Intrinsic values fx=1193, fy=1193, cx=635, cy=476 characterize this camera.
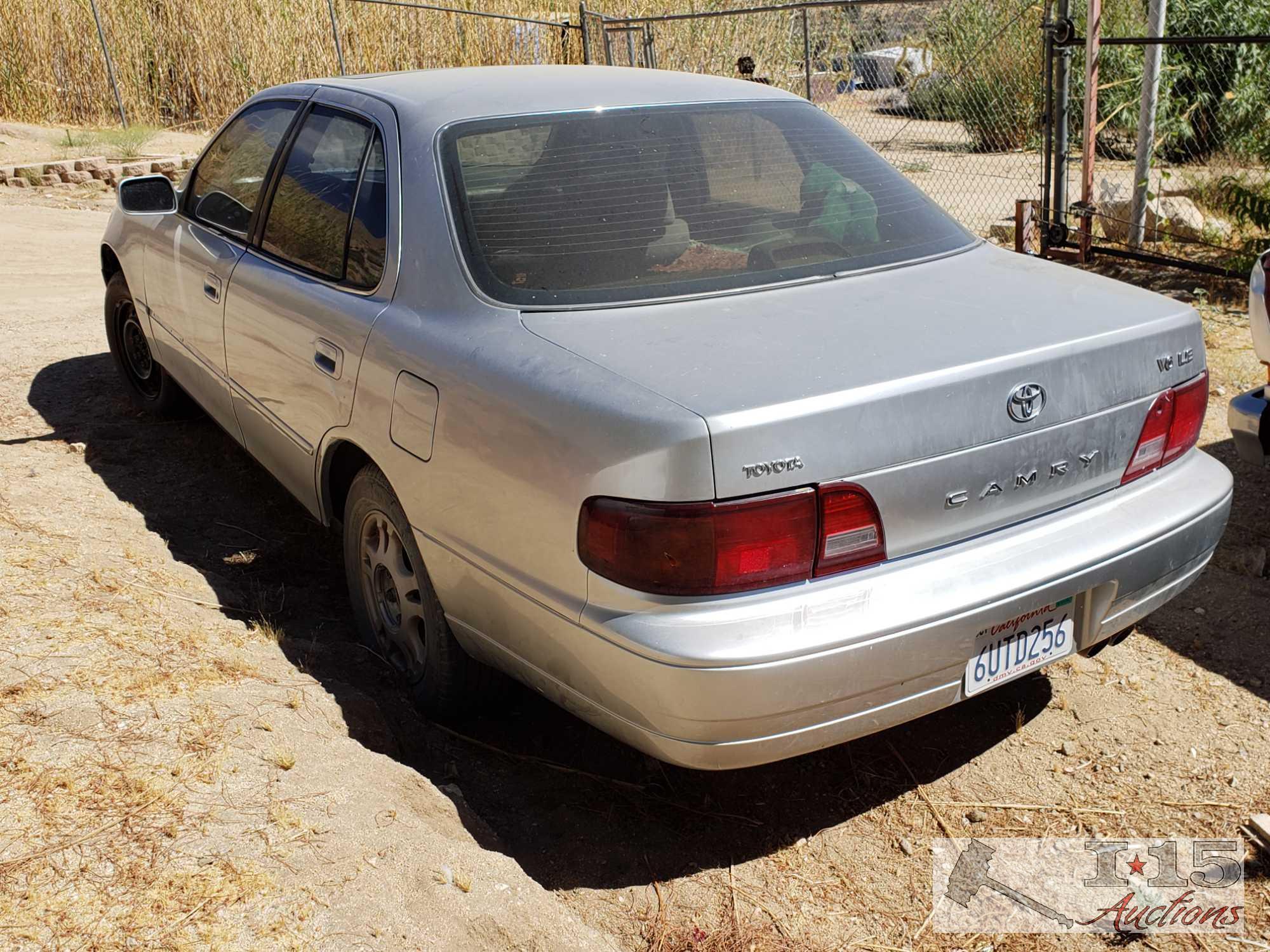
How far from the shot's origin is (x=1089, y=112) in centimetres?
821

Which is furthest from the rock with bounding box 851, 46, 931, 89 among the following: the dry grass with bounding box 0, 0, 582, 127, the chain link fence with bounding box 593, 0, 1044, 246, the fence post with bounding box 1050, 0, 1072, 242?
the dry grass with bounding box 0, 0, 582, 127

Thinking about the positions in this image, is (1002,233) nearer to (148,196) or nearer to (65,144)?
(148,196)

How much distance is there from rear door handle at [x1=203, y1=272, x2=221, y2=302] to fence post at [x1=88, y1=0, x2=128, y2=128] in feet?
42.6

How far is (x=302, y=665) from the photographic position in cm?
359

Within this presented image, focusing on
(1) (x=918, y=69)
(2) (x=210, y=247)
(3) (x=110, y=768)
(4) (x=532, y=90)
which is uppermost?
(1) (x=918, y=69)

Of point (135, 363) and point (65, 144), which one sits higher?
point (65, 144)

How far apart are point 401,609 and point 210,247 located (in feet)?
5.92

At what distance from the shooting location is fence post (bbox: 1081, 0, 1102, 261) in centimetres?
789

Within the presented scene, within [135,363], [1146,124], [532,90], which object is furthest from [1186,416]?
[1146,124]

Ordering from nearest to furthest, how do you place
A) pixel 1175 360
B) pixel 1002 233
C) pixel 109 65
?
pixel 1175 360, pixel 1002 233, pixel 109 65

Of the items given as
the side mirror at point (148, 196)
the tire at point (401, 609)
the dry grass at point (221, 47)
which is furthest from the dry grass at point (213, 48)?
the tire at point (401, 609)

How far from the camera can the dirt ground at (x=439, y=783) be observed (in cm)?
246

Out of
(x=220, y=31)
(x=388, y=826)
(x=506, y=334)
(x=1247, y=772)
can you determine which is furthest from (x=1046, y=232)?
(x=220, y=31)

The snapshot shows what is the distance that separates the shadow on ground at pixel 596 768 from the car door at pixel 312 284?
458mm
